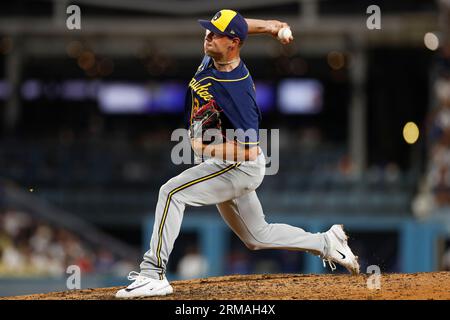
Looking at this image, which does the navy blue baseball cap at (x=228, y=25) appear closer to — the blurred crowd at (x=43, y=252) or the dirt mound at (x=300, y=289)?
the dirt mound at (x=300, y=289)

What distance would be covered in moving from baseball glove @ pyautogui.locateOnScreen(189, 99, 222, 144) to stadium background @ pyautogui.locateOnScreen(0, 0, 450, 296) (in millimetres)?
7924

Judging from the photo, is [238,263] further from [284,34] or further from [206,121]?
[206,121]

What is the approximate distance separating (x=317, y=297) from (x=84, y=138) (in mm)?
14546

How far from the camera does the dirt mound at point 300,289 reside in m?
5.56

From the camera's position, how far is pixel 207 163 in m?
5.61

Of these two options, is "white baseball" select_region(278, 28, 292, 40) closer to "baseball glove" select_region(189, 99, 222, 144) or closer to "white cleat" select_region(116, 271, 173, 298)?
"baseball glove" select_region(189, 99, 222, 144)

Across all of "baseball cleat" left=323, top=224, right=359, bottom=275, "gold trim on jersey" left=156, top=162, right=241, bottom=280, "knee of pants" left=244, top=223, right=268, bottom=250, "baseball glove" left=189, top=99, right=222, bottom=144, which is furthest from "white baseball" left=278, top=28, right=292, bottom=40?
"baseball cleat" left=323, top=224, right=359, bottom=275

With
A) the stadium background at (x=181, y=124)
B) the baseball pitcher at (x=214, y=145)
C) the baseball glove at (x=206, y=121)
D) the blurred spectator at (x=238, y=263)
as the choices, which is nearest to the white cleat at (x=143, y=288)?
the baseball pitcher at (x=214, y=145)

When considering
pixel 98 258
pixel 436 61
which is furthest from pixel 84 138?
pixel 436 61

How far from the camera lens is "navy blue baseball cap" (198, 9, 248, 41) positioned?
545cm

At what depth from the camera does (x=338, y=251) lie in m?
6.12

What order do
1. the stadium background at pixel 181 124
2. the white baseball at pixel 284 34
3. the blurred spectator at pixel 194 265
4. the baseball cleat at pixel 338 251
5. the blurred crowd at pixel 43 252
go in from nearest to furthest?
the white baseball at pixel 284 34
the baseball cleat at pixel 338 251
the blurred crowd at pixel 43 252
the blurred spectator at pixel 194 265
the stadium background at pixel 181 124

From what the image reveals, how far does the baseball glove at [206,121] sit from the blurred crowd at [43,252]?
9.04 metres
